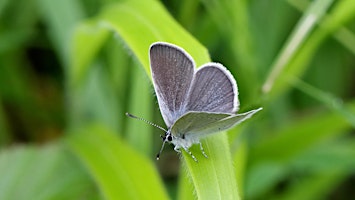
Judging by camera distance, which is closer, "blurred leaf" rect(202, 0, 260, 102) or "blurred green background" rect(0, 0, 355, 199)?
"blurred green background" rect(0, 0, 355, 199)

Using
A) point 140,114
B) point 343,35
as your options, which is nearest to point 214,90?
point 140,114

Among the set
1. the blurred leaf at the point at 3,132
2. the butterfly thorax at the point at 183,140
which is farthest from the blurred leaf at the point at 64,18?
the butterfly thorax at the point at 183,140

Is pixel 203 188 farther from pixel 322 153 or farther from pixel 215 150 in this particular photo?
pixel 322 153

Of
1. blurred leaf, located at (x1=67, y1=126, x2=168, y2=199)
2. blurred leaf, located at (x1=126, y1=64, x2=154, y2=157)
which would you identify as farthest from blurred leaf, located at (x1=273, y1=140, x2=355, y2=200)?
blurred leaf, located at (x1=67, y1=126, x2=168, y2=199)

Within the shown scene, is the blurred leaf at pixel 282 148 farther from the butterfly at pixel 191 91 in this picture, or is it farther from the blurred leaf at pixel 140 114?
the butterfly at pixel 191 91

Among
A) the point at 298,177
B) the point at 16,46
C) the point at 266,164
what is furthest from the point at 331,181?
the point at 16,46

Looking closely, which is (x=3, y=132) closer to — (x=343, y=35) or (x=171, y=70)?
(x=171, y=70)

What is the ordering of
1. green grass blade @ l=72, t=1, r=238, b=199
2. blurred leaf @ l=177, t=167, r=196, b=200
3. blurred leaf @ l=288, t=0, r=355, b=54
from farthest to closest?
blurred leaf @ l=288, t=0, r=355, b=54
blurred leaf @ l=177, t=167, r=196, b=200
green grass blade @ l=72, t=1, r=238, b=199

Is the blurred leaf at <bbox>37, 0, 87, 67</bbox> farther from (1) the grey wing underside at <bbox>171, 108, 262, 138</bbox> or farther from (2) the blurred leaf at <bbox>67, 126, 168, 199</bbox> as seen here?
(1) the grey wing underside at <bbox>171, 108, 262, 138</bbox>
